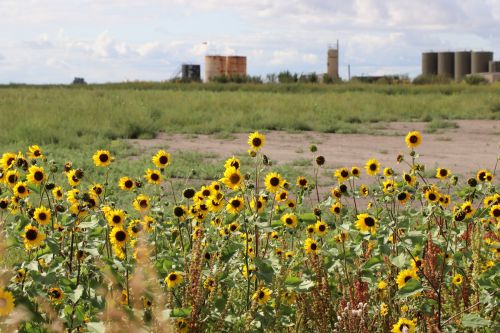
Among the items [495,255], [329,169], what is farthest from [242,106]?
[495,255]

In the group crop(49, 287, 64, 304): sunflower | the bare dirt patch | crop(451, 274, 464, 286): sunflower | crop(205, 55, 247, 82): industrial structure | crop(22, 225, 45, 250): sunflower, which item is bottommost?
the bare dirt patch

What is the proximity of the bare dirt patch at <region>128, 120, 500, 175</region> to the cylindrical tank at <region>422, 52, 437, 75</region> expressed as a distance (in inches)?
2278

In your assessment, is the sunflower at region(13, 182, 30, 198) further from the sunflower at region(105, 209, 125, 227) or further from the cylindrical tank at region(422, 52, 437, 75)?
the cylindrical tank at region(422, 52, 437, 75)

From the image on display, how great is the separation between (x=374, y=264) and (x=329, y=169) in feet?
25.6

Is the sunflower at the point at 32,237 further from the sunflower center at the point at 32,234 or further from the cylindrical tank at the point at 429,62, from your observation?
the cylindrical tank at the point at 429,62

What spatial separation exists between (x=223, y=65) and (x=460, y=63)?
22.5m

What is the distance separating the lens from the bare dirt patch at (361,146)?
12836 millimetres

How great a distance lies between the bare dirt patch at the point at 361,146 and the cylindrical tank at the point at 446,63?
56.7 metres

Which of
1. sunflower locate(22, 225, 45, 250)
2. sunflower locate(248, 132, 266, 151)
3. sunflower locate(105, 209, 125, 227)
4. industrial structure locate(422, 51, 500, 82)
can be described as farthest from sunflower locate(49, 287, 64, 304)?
industrial structure locate(422, 51, 500, 82)

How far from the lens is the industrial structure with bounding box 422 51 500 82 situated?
240 ft

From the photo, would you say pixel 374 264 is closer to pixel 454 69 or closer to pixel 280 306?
pixel 280 306

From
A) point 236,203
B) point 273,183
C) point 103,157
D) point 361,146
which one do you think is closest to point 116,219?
point 236,203

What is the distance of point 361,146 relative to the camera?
15.2 metres

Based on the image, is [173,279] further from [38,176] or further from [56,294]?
[38,176]
